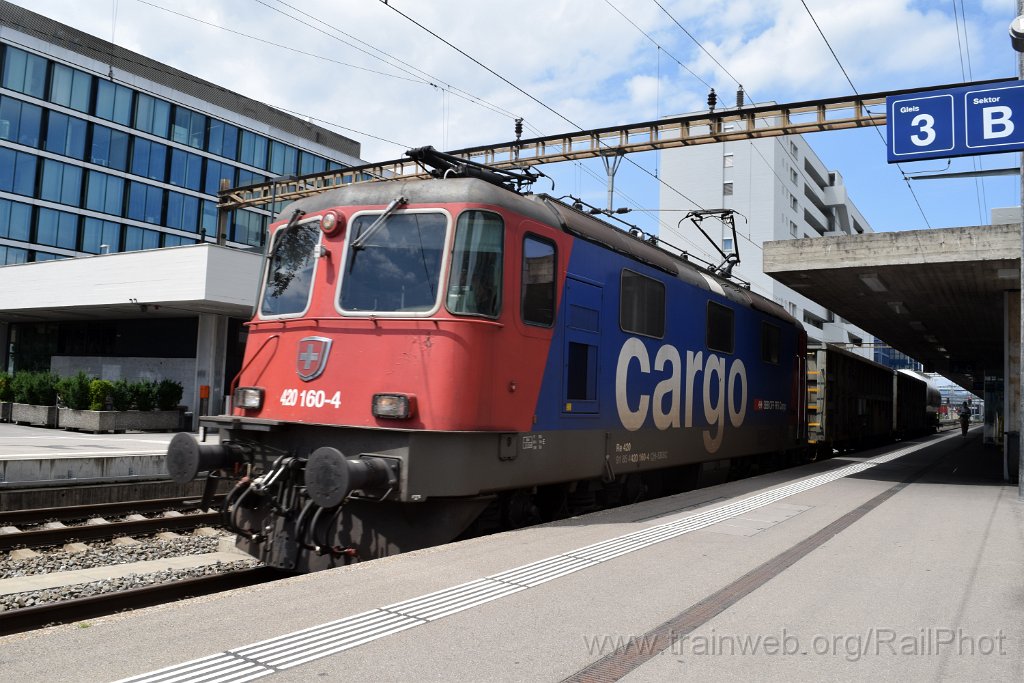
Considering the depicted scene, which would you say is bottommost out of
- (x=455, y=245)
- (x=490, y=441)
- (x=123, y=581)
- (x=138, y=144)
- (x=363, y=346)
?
(x=123, y=581)

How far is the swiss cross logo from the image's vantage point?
6902 millimetres

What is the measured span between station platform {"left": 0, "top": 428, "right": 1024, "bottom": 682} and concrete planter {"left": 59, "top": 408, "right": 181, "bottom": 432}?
1904 centimetres

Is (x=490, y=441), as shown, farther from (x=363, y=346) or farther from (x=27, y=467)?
(x=27, y=467)

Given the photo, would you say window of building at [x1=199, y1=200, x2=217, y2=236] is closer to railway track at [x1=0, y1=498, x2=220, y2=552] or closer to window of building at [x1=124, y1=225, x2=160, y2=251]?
window of building at [x1=124, y1=225, x2=160, y2=251]

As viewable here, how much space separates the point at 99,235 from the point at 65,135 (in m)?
5.44

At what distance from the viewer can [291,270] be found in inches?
298

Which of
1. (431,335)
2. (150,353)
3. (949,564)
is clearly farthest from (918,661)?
(150,353)

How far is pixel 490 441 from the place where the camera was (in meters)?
6.70

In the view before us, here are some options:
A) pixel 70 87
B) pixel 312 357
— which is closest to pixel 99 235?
pixel 70 87

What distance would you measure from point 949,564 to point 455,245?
15.7 ft

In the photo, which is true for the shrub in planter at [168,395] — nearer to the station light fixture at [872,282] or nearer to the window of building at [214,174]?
the station light fixture at [872,282]

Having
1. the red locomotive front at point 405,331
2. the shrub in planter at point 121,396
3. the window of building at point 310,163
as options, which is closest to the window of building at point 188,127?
the window of building at point 310,163

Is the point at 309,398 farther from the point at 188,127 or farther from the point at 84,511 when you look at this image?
the point at 188,127

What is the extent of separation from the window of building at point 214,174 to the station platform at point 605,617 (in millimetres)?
45394
